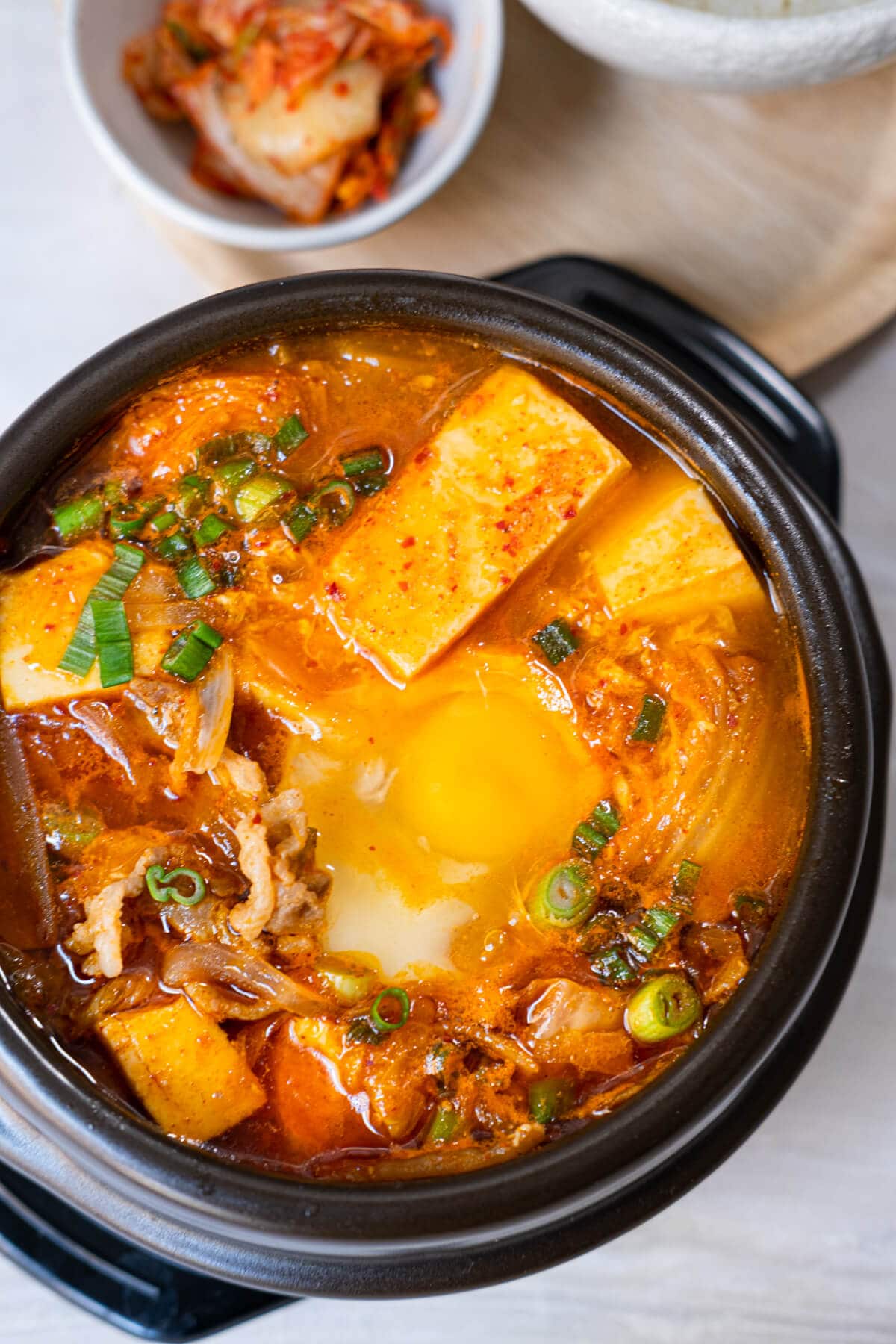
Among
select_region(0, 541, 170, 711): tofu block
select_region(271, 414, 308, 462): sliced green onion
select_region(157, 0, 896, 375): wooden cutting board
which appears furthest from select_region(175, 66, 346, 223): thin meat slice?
select_region(0, 541, 170, 711): tofu block

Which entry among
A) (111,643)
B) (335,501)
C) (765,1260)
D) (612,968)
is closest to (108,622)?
(111,643)

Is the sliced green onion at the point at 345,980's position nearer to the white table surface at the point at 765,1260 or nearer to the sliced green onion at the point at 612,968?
the sliced green onion at the point at 612,968

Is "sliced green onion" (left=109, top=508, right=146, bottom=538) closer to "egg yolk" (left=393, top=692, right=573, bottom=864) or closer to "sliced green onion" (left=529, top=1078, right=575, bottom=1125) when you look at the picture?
"egg yolk" (left=393, top=692, right=573, bottom=864)

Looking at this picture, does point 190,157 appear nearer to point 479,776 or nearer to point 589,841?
point 479,776

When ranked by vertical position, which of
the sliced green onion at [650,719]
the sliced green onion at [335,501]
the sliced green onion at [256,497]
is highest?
the sliced green onion at [650,719]

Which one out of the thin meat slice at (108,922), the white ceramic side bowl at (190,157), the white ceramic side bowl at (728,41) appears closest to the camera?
the thin meat slice at (108,922)

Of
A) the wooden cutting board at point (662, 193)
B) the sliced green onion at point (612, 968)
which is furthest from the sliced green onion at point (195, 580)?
the wooden cutting board at point (662, 193)
